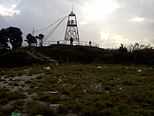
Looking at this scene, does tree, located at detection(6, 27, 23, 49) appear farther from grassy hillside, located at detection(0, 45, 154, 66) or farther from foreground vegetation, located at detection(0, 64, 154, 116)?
foreground vegetation, located at detection(0, 64, 154, 116)

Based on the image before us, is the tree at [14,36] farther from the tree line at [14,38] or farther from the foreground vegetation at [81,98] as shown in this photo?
the foreground vegetation at [81,98]

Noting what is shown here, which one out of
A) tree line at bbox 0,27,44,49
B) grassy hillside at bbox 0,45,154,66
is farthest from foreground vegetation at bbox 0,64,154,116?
tree line at bbox 0,27,44,49

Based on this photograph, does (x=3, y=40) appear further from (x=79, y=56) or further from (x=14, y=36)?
(x=79, y=56)

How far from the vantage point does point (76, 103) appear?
12797mm

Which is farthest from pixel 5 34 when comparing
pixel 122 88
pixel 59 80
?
pixel 122 88

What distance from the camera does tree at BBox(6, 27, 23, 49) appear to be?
59.0 m

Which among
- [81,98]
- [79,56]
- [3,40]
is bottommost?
[81,98]

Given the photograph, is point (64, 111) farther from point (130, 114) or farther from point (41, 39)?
point (41, 39)

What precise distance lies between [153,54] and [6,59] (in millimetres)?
21000

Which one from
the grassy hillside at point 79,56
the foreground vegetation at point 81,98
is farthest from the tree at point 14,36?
the foreground vegetation at point 81,98

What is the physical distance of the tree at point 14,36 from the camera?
58972 millimetres

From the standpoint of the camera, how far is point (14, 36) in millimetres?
59125

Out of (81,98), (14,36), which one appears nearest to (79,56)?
(14,36)

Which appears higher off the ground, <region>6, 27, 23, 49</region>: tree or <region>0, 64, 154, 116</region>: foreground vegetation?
<region>6, 27, 23, 49</region>: tree
